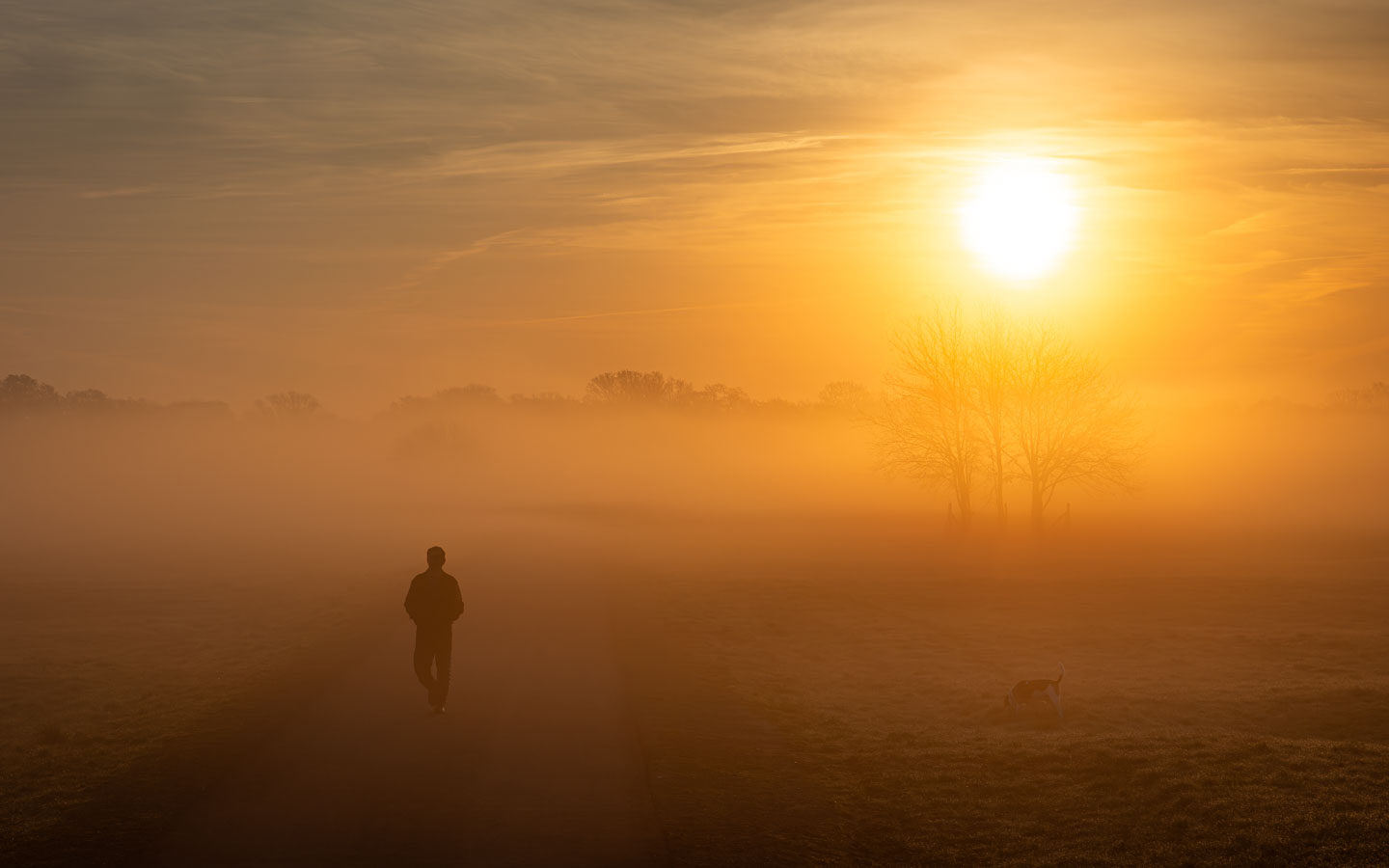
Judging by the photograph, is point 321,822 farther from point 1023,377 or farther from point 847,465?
point 847,465

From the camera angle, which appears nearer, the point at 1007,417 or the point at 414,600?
the point at 414,600

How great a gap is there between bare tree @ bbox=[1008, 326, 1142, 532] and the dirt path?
136ft

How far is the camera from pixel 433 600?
17.8 m

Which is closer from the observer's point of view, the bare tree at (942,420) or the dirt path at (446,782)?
the dirt path at (446,782)

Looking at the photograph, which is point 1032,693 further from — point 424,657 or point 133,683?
point 133,683

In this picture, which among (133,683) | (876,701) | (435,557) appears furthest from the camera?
(133,683)

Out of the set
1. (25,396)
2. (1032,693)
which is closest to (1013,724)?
(1032,693)

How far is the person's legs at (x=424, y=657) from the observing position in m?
17.9

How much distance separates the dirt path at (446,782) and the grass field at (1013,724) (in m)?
0.74

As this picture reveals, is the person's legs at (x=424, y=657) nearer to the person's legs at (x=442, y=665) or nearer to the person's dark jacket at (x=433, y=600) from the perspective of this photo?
the person's legs at (x=442, y=665)

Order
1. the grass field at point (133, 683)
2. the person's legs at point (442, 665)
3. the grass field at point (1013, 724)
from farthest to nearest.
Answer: the person's legs at point (442, 665), the grass field at point (133, 683), the grass field at point (1013, 724)

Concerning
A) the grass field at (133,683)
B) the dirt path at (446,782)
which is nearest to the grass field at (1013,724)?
the dirt path at (446,782)

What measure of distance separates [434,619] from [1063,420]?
47930mm

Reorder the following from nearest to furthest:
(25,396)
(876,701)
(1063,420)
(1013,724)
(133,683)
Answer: (1013,724)
(876,701)
(133,683)
(1063,420)
(25,396)
